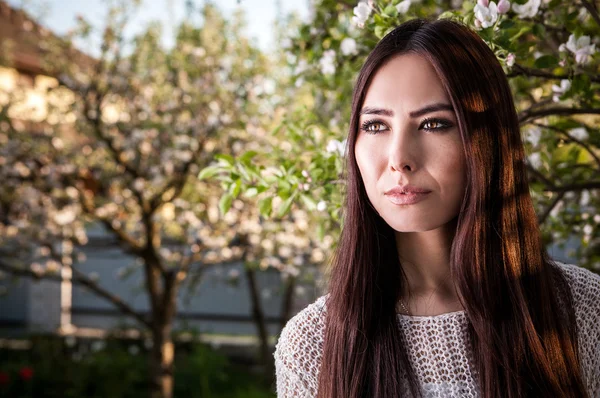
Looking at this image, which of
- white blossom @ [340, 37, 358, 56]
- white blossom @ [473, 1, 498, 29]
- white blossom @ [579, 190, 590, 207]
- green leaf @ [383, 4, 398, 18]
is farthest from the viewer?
white blossom @ [579, 190, 590, 207]

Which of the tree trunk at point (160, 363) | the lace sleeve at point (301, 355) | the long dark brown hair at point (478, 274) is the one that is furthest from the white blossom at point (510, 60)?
the tree trunk at point (160, 363)

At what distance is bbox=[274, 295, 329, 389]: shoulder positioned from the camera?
4.70ft

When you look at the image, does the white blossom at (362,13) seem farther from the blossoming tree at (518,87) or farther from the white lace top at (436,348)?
the white lace top at (436,348)

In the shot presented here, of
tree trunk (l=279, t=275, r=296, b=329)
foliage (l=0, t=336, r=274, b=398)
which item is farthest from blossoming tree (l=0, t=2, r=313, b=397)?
tree trunk (l=279, t=275, r=296, b=329)

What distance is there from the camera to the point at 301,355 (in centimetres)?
144

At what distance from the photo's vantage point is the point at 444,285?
4.78 ft

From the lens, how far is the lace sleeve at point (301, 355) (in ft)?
4.69

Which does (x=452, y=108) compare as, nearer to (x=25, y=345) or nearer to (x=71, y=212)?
(x=71, y=212)

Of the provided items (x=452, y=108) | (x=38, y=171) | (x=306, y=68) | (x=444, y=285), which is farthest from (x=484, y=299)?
(x=38, y=171)

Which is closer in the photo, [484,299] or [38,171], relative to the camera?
[484,299]

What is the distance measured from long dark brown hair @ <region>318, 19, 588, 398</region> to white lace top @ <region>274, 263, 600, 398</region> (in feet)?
0.09

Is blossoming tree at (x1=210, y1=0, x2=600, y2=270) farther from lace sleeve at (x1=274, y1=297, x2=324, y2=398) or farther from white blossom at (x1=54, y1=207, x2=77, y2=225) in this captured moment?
white blossom at (x1=54, y1=207, x2=77, y2=225)

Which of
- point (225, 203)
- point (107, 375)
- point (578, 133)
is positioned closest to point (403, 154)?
point (225, 203)

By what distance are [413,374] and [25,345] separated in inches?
285
